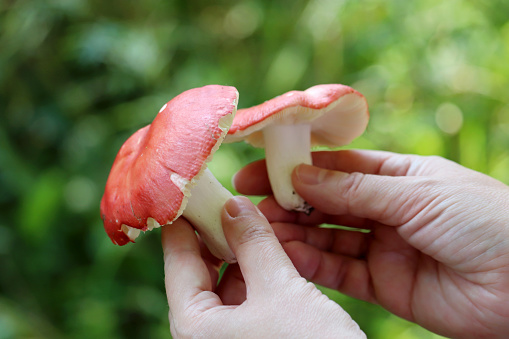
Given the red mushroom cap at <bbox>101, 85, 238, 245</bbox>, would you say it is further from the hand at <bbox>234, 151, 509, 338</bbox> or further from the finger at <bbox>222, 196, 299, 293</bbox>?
the hand at <bbox>234, 151, 509, 338</bbox>

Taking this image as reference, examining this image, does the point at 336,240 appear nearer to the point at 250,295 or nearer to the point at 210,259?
the point at 210,259

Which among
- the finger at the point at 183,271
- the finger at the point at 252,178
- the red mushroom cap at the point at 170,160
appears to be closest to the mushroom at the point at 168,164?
the red mushroom cap at the point at 170,160

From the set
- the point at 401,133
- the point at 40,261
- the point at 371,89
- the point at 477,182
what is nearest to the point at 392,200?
the point at 477,182

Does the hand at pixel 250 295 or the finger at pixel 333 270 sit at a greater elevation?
the hand at pixel 250 295

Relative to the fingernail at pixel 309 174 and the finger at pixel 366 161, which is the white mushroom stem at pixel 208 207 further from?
the finger at pixel 366 161

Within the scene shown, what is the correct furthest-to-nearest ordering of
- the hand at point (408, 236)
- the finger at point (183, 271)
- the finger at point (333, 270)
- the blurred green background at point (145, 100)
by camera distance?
the blurred green background at point (145, 100) → the finger at point (333, 270) → the hand at point (408, 236) → the finger at point (183, 271)

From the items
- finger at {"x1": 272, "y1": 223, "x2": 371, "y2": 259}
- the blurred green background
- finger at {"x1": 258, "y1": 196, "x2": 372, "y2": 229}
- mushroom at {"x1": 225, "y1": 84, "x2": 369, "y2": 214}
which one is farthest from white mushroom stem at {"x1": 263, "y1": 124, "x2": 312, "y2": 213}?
the blurred green background

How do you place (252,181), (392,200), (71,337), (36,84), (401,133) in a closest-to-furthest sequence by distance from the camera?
(392,200), (252,181), (71,337), (401,133), (36,84)

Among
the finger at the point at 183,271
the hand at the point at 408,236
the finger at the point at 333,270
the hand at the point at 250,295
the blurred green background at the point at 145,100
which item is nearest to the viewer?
the hand at the point at 250,295

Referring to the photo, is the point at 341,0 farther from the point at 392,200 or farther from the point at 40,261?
the point at 40,261
